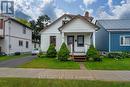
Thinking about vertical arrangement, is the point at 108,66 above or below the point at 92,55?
below

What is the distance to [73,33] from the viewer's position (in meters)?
33.2

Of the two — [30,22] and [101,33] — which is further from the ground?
[30,22]

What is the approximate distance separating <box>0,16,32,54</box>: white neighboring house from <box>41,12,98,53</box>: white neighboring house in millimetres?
→ 6833

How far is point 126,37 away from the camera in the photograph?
33812mm

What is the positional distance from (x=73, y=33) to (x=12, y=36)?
49.2ft

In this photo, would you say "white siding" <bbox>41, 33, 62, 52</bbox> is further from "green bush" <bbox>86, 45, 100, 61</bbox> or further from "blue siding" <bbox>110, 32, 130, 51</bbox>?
"green bush" <bbox>86, 45, 100, 61</bbox>

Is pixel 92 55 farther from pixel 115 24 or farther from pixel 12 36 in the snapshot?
pixel 12 36

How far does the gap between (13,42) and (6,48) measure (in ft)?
9.76

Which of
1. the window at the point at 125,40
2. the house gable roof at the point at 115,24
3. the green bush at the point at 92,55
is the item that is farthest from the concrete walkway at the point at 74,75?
the house gable roof at the point at 115,24

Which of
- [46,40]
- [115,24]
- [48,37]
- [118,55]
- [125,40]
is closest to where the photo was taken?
[118,55]

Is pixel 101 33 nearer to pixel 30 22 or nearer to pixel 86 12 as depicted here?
pixel 86 12

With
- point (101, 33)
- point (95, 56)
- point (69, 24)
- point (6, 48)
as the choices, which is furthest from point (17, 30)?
point (95, 56)

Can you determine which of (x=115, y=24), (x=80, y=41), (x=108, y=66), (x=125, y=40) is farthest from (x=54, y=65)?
(x=115, y=24)

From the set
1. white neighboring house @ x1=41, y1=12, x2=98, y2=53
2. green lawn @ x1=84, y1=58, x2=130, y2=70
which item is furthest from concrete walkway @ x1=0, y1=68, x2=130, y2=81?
white neighboring house @ x1=41, y1=12, x2=98, y2=53
